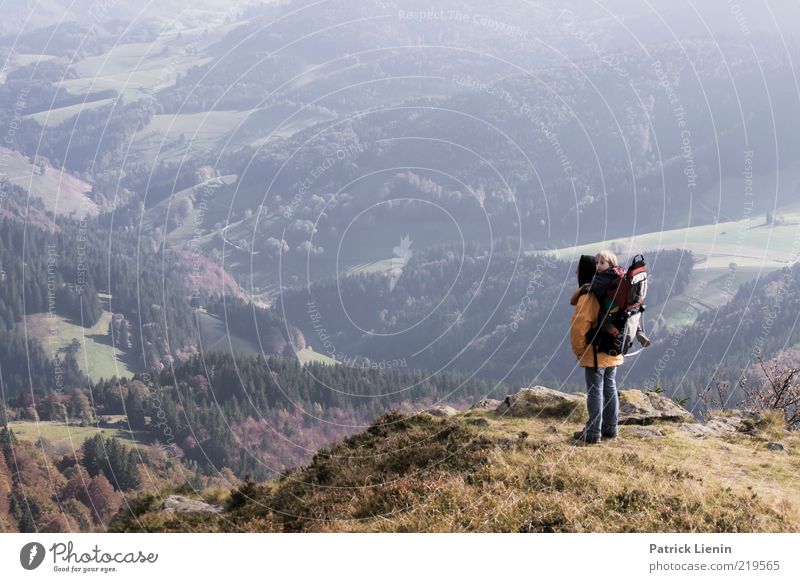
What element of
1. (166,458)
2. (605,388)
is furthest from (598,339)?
(166,458)

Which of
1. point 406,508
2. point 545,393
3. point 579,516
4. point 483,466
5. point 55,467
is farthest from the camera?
point 55,467

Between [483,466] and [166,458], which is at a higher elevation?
[483,466]

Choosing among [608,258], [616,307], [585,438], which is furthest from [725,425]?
[608,258]

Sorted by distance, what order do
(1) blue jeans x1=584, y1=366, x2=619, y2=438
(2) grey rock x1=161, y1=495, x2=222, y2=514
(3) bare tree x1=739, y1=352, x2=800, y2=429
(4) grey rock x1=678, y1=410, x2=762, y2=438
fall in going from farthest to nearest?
(3) bare tree x1=739, y1=352, x2=800, y2=429 < (4) grey rock x1=678, y1=410, x2=762, y2=438 < (2) grey rock x1=161, y1=495, x2=222, y2=514 < (1) blue jeans x1=584, y1=366, x2=619, y2=438

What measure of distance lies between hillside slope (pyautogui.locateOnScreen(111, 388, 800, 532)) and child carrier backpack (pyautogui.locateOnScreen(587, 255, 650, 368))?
228cm

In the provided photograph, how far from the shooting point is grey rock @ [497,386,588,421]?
21.9 meters

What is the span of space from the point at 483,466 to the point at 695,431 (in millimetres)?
7195

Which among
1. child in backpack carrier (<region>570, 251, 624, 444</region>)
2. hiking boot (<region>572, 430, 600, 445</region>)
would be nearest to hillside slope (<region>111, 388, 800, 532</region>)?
hiking boot (<region>572, 430, 600, 445</region>)

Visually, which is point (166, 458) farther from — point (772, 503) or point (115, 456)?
point (772, 503)

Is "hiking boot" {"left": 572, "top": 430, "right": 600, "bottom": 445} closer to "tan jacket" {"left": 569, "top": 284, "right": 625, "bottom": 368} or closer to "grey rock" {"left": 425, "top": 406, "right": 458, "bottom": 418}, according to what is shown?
"tan jacket" {"left": 569, "top": 284, "right": 625, "bottom": 368}

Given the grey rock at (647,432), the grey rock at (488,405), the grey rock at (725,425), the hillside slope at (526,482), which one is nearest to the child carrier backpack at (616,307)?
the hillside slope at (526,482)

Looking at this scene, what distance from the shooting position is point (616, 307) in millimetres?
17562

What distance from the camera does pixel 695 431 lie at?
20828 mm

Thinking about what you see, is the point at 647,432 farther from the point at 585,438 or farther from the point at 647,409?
the point at 647,409
